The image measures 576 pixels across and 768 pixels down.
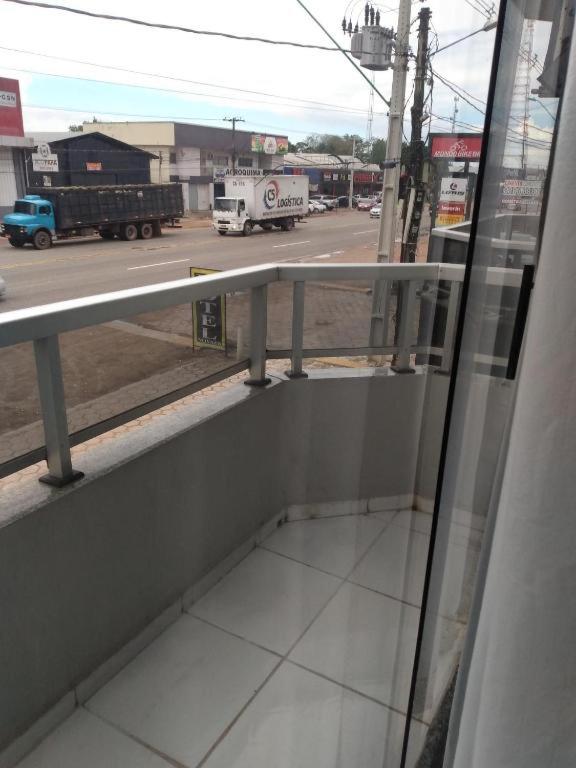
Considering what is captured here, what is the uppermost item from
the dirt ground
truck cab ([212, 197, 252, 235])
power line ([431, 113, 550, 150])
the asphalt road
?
power line ([431, 113, 550, 150])

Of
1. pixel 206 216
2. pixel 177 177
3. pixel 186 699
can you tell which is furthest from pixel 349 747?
pixel 206 216

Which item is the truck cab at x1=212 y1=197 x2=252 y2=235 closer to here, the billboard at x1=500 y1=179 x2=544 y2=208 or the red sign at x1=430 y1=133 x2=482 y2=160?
the red sign at x1=430 y1=133 x2=482 y2=160

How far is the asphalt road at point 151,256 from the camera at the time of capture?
1629 mm

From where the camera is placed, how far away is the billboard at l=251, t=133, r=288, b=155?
239 centimetres

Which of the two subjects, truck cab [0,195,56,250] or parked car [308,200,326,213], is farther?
parked car [308,200,326,213]

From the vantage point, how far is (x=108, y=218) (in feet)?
8.50

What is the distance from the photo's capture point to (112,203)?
2555 mm

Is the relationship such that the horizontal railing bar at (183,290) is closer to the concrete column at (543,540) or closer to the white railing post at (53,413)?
the white railing post at (53,413)

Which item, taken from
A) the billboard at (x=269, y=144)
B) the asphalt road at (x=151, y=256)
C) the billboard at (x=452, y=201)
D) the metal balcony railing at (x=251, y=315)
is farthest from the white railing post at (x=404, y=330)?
the billboard at (x=452, y=201)

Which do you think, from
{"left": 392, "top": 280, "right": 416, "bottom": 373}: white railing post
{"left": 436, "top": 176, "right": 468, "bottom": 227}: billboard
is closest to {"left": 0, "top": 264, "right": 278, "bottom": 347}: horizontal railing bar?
{"left": 392, "top": 280, "right": 416, "bottom": 373}: white railing post

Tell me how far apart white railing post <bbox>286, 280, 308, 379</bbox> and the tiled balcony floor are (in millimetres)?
596

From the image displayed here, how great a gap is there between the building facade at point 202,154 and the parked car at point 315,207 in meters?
0.48

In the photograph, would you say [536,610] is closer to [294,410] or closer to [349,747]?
[349,747]

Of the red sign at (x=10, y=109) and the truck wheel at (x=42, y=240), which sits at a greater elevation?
→ the red sign at (x=10, y=109)
